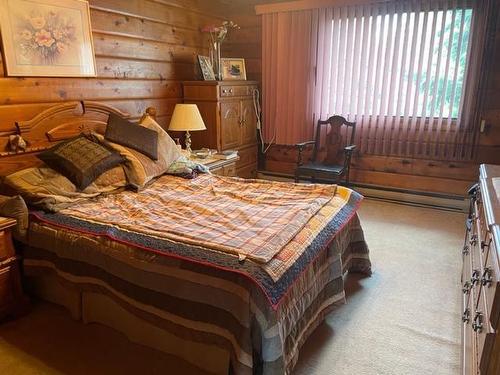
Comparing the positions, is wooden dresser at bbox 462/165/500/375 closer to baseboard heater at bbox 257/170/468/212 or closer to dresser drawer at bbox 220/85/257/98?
baseboard heater at bbox 257/170/468/212

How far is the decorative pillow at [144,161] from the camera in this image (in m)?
2.74

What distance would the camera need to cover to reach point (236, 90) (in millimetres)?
4238

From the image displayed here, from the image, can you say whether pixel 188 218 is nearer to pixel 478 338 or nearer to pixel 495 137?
pixel 478 338

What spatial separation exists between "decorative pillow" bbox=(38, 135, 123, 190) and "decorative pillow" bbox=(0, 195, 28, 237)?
37 centimetres

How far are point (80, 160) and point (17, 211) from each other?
528 millimetres

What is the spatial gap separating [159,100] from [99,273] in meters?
2.31

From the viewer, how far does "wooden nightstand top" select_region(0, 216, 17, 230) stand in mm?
2041

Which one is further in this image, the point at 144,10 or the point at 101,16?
the point at 144,10

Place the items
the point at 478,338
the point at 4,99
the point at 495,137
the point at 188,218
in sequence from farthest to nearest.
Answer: the point at 495,137
the point at 4,99
the point at 188,218
the point at 478,338

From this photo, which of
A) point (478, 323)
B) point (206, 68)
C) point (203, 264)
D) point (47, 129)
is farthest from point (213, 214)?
point (206, 68)

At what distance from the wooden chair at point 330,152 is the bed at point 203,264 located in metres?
1.39

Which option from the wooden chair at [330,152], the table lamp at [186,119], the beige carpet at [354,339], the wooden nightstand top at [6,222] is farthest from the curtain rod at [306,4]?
the wooden nightstand top at [6,222]

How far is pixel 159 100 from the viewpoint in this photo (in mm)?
3781

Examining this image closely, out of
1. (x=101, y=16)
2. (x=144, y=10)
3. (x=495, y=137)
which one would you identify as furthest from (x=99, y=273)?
(x=495, y=137)
